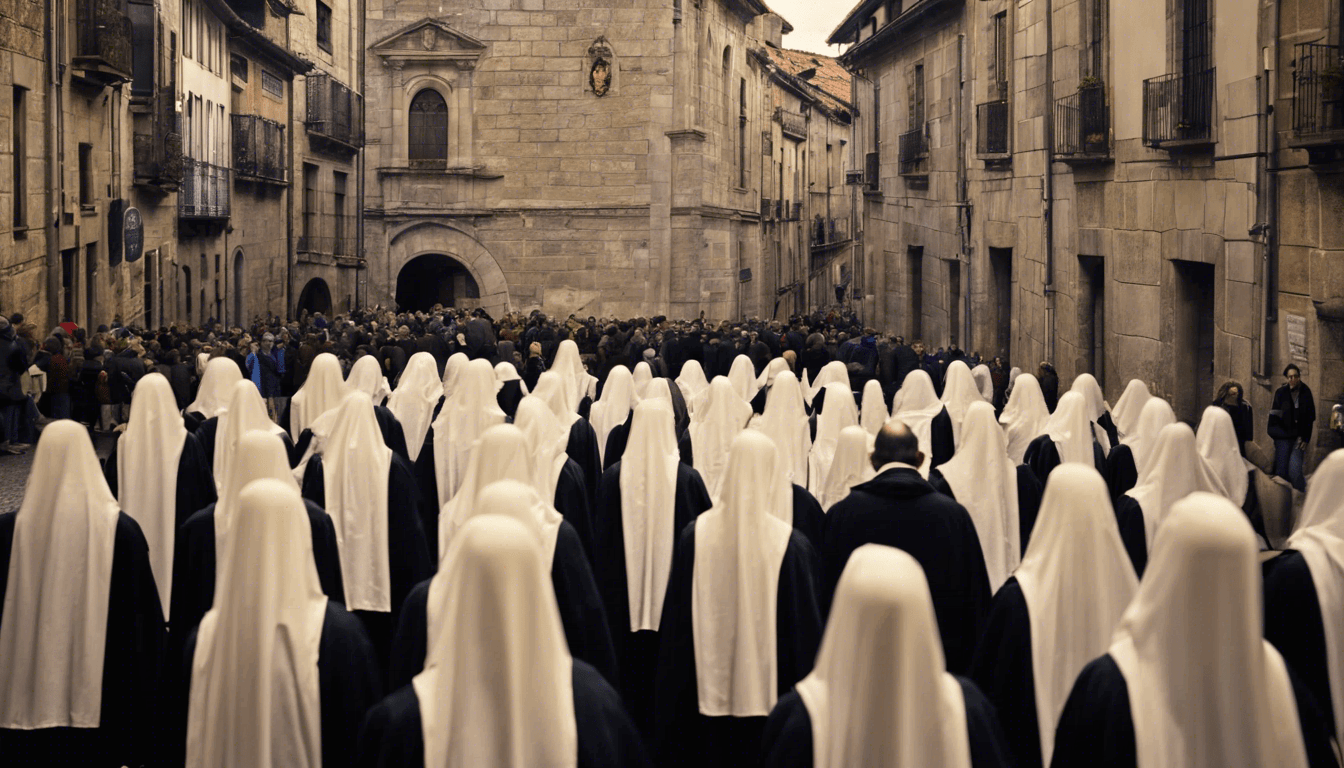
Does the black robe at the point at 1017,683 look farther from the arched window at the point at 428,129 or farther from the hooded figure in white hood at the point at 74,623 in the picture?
the arched window at the point at 428,129

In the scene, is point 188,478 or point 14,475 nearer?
point 188,478

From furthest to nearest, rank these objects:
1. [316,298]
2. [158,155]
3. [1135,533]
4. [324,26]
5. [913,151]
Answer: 1. [316,298]
2. [324,26]
3. [913,151]
4. [158,155]
5. [1135,533]

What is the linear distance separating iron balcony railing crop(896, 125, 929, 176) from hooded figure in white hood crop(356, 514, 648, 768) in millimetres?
26940

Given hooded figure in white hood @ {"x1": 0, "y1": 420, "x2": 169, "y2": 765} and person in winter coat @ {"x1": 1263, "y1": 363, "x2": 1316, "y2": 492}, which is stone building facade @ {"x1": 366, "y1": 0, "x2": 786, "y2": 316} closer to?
person in winter coat @ {"x1": 1263, "y1": 363, "x2": 1316, "y2": 492}

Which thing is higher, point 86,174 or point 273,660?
point 86,174

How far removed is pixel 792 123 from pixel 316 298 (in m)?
26.1

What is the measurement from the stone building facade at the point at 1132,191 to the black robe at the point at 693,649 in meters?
8.47

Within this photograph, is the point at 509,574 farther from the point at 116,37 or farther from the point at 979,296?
the point at 979,296

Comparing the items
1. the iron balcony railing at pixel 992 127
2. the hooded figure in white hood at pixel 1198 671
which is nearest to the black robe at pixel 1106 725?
the hooded figure in white hood at pixel 1198 671

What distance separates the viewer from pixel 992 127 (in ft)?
76.9

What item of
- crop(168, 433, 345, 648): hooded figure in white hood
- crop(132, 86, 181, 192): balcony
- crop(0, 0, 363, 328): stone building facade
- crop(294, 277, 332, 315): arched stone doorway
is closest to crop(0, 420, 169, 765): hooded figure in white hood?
crop(168, 433, 345, 648): hooded figure in white hood

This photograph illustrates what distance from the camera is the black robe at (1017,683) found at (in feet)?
14.9

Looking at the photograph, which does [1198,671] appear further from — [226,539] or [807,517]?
[807,517]

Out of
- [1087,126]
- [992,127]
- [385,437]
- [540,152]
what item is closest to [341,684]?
[385,437]
